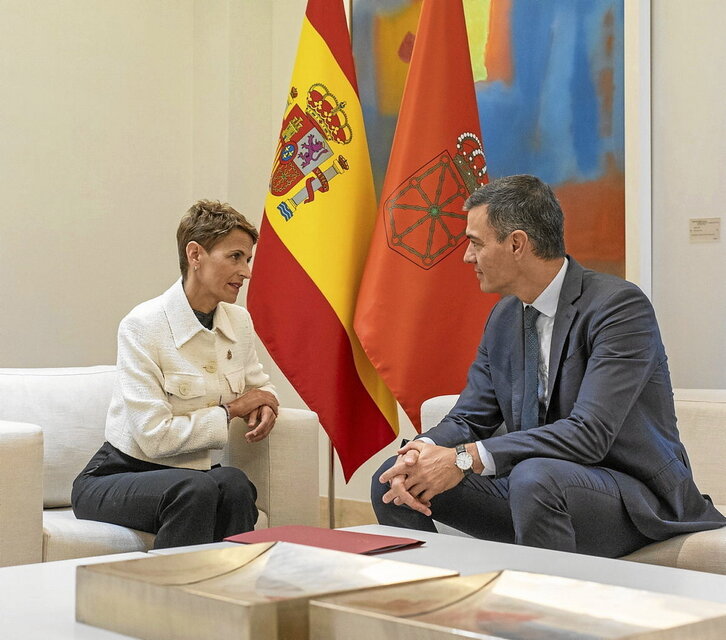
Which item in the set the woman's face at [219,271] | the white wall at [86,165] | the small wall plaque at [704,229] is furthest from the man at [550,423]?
the white wall at [86,165]

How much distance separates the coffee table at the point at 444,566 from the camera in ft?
4.14

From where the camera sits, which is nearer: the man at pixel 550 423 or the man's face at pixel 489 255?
the man at pixel 550 423

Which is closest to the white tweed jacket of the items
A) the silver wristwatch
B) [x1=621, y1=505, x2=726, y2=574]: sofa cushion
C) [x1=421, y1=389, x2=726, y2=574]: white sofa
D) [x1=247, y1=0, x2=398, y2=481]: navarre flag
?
[x1=247, y1=0, x2=398, y2=481]: navarre flag

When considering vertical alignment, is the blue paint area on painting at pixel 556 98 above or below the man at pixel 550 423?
above

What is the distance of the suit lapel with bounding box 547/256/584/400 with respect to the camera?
2.36 metres

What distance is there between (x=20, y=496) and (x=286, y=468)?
2.52 ft

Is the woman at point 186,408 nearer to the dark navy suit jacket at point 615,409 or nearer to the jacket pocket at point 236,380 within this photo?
the jacket pocket at point 236,380

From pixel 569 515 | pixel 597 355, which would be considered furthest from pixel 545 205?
pixel 569 515

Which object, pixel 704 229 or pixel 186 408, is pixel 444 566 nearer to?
pixel 186 408

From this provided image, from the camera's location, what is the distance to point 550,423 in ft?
7.77

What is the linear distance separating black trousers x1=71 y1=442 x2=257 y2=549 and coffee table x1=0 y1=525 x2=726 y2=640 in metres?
0.72

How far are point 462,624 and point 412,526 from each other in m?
1.39

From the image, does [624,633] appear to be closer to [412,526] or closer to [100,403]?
[412,526]

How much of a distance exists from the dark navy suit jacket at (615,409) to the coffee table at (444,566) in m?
0.40
